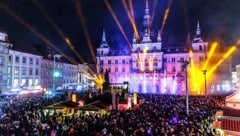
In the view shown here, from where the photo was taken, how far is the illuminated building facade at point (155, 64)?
81.4 m

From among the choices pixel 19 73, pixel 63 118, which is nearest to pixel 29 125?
pixel 63 118

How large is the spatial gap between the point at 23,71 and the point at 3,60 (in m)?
7.64

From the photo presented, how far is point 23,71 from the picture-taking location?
56.1m

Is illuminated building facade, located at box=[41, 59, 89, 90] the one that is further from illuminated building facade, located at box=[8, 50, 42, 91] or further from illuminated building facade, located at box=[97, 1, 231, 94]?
illuminated building facade, located at box=[97, 1, 231, 94]

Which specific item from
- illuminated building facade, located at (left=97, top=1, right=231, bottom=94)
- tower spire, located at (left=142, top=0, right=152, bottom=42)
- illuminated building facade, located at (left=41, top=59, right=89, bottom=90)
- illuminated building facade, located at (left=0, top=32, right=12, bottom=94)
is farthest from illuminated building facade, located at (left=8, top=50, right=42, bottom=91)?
tower spire, located at (left=142, top=0, right=152, bottom=42)

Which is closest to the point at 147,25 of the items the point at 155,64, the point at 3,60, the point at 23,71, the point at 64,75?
the point at 155,64

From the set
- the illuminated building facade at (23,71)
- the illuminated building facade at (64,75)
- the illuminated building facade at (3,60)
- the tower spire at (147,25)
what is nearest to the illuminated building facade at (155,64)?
the tower spire at (147,25)

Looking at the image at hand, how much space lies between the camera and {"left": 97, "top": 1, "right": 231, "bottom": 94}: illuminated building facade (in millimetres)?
81375

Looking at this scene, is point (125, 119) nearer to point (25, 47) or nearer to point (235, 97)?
point (235, 97)

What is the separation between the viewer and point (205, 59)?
3246 inches

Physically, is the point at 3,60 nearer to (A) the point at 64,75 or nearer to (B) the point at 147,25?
(A) the point at 64,75

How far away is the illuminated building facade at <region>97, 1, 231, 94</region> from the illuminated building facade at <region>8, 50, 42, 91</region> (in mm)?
35264

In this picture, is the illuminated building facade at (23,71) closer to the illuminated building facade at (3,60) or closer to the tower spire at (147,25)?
the illuminated building facade at (3,60)

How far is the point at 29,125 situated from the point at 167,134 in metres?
10.2
